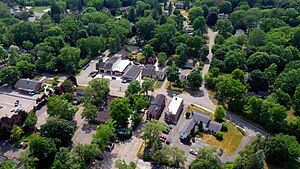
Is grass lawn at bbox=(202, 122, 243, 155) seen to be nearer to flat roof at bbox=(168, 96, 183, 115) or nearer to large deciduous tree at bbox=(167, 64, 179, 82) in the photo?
flat roof at bbox=(168, 96, 183, 115)

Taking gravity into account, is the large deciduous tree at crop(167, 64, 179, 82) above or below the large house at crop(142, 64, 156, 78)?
above

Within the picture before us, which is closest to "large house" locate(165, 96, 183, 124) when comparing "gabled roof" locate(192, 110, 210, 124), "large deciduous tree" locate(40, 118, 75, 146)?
"gabled roof" locate(192, 110, 210, 124)

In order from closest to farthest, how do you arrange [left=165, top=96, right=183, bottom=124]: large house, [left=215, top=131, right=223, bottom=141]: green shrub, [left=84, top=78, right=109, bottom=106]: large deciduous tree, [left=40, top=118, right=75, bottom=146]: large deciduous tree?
[left=40, top=118, right=75, bottom=146]: large deciduous tree → [left=215, top=131, right=223, bottom=141]: green shrub → [left=165, top=96, right=183, bottom=124]: large house → [left=84, top=78, right=109, bottom=106]: large deciduous tree

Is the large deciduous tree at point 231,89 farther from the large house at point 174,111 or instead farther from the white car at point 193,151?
the white car at point 193,151

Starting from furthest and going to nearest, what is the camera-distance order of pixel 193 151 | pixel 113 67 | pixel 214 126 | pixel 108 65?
pixel 113 67 → pixel 108 65 → pixel 214 126 → pixel 193 151

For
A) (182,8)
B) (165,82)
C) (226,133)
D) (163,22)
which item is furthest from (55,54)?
(182,8)

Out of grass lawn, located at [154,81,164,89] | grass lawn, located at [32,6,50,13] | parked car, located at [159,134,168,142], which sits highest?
parked car, located at [159,134,168,142]

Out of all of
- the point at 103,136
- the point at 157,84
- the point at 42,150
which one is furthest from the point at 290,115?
the point at 42,150

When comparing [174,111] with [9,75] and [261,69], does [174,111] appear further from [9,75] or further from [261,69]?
[9,75]

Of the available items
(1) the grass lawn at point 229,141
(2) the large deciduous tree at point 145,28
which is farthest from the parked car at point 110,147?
A: (2) the large deciduous tree at point 145,28
